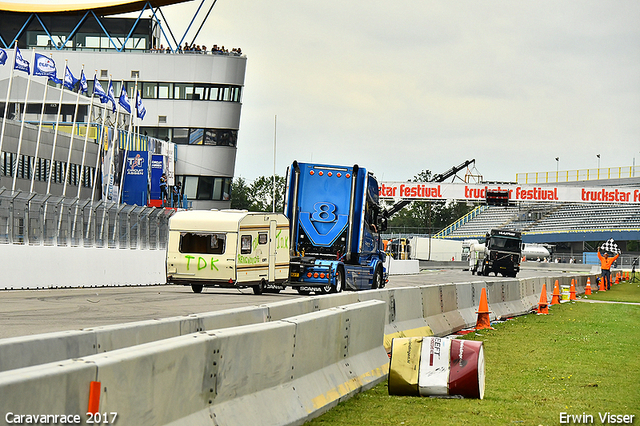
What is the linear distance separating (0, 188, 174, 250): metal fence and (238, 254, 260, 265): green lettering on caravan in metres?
5.63

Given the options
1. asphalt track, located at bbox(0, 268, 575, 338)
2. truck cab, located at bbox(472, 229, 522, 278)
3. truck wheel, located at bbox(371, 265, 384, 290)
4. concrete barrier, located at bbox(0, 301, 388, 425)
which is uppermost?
truck cab, located at bbox(472, 229, 522, 278)

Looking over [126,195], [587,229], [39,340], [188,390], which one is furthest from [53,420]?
[587,229]

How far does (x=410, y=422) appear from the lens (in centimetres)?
732

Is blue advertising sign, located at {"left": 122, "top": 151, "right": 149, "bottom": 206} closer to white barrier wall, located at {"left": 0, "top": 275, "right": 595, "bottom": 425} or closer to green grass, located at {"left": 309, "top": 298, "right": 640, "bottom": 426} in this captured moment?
green grass, located at {"left": 309, "top": 298, "right": 640, "bottom": 426}

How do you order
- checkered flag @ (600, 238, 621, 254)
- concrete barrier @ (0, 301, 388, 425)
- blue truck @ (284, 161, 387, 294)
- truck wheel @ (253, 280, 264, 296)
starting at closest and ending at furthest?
concrete barrier @ (0, 301, 388, 425) < blue truck @ (284, 161, 387, 294) < truck wheel @ (253, 280, 264, 296) < checkered flag @ (600, 238, 621, 254)

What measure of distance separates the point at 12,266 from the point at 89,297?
12.2 feet

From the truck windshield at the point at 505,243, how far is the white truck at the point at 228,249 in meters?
35.9

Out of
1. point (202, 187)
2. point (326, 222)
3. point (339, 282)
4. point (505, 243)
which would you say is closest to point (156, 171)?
point (202, 187)

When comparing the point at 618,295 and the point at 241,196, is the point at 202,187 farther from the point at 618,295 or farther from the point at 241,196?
the point at 241,196

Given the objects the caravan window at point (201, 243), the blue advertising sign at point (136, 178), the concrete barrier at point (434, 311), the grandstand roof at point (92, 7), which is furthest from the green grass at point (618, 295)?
the grandstand roof at point (92, 7)

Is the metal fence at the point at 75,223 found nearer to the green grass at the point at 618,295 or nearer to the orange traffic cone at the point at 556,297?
the orange traffic cone at the point at 556,297

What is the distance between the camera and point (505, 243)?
6003 cm

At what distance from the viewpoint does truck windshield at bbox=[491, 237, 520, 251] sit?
59906 millimetres

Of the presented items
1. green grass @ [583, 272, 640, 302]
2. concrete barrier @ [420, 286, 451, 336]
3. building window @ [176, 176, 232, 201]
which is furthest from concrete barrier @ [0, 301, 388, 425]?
building window @ [176, 176, 232, 201]
